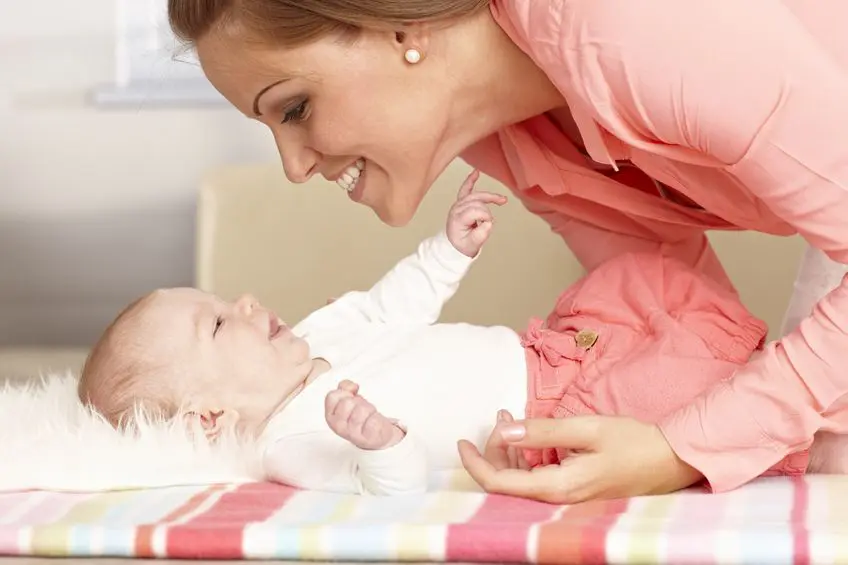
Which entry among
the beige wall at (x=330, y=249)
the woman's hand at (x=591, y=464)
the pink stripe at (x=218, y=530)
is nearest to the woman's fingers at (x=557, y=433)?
the woman's hand at (x=591, y=464)

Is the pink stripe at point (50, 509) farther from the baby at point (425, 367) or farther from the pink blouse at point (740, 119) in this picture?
the pink blouse at point (740, 119)

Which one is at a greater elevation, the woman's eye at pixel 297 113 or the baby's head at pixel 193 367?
the woman's eye at pixel 297 113

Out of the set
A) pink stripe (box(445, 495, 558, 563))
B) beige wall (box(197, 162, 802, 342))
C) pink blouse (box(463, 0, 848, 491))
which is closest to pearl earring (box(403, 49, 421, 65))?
pink blouse (box(463, 0, 848, 491))

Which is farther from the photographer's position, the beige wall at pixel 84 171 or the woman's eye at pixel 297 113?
the beige wall at pixel 84 171

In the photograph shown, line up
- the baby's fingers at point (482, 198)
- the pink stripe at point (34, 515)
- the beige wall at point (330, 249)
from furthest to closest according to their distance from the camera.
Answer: the beige wall at point (330, 249) → the baby's fingers at point (482, 198) → the pink stripe at point (34, 515)

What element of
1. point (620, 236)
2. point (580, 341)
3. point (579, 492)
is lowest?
point (579, 492)

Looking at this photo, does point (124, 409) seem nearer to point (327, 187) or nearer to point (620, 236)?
point (620, 236)

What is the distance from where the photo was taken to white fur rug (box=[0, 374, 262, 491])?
4.51 ft

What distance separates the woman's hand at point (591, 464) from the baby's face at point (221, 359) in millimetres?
334

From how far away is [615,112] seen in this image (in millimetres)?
1258

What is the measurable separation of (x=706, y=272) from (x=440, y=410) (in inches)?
20.2

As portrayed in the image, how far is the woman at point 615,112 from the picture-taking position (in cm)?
118

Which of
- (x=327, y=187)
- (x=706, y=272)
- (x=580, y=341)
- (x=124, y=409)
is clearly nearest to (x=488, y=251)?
(x=327, y=187)

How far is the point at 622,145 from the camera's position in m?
1.38
